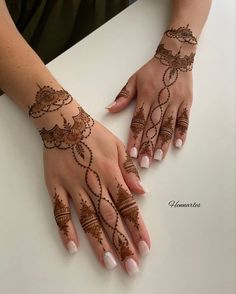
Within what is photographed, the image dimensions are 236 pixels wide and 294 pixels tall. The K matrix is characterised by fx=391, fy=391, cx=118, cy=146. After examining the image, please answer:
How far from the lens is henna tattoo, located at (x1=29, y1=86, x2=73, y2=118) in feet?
2.08

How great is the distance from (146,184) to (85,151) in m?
0.11

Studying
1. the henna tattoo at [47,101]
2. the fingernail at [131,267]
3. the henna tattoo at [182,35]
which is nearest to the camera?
the fingernail at [131,267]

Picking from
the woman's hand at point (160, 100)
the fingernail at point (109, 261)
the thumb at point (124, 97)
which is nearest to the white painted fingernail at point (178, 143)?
the woman's hand at point (160, 100)

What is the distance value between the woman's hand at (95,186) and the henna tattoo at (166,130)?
0.24ft

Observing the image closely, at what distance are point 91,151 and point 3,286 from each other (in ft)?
0.75

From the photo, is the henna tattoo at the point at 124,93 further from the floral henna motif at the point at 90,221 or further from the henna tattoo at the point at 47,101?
the floral henna motif at the point at 90,221

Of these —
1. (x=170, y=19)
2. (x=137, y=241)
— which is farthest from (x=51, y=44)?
(x=137, y=241)

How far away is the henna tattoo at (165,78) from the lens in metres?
0.64

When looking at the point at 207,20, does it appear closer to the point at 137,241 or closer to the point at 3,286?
the point at 137,241

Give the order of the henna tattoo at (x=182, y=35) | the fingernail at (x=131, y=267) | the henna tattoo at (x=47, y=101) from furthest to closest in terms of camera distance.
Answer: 1. the henna tattoo at (x=182, y=35)
2. the henna tattoo at (x=47, y=101)
3. the fingernail at (x=131, y=267)

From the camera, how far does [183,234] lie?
1.85 feet

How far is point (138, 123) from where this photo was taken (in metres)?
0.65

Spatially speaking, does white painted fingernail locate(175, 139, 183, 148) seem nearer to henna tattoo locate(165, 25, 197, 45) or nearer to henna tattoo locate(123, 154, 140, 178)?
henna tattoo locate(123, 154, 140, 178)

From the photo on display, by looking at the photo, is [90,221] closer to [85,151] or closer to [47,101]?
[85,151]
